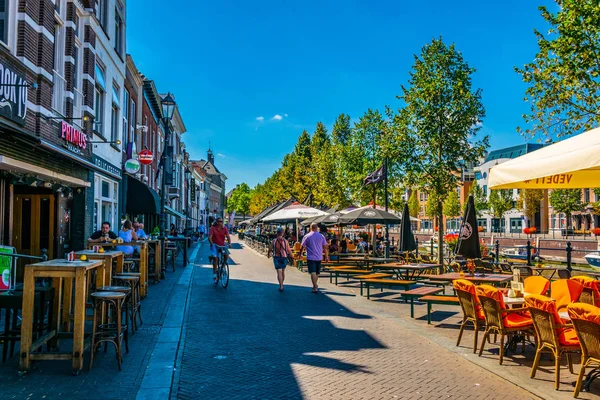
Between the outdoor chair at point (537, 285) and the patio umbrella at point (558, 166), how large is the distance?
1441 millimetres

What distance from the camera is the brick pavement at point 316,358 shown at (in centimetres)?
517

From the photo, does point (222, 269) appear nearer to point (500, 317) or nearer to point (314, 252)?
point (314, 252)

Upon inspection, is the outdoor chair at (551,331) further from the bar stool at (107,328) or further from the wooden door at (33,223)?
the wooden door at (33,223)

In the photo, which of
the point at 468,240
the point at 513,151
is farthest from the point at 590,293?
the point at 513,151

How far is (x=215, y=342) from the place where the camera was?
7.20m

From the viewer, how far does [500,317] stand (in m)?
6.23

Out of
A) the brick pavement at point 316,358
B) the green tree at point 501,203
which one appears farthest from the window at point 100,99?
the green tree at point 501,203

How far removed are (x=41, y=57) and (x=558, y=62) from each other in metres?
12.2

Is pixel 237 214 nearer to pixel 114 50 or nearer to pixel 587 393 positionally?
pixel 114 50

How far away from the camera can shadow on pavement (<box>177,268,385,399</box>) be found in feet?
17.5

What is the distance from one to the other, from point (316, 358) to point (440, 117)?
13021mm

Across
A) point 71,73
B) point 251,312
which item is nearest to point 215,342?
point 251,312

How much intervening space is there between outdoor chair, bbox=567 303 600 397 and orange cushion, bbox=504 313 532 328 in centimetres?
138

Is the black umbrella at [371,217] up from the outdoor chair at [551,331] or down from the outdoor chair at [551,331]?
up
